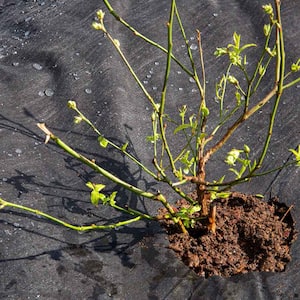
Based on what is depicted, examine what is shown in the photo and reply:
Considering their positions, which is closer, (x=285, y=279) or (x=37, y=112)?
(x=285, y=279)

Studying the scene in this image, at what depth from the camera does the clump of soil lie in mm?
1405

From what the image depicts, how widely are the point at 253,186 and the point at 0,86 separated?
928mm

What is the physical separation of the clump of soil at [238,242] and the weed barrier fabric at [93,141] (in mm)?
28

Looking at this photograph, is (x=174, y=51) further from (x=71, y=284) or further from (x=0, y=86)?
(x=71, y=284)

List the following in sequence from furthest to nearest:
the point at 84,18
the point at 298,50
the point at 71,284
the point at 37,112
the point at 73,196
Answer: the point at 84,18
the point at 298,50
the point at 37,112
the point at 73,196
the point at 71,284

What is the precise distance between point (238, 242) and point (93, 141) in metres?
0.55

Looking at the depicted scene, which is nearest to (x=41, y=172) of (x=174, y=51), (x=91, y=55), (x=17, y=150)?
(x=17, y=150)

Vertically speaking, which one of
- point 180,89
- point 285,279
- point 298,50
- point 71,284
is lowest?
point 71,284

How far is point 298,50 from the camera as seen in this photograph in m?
1.95

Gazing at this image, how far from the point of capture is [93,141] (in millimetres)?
1697

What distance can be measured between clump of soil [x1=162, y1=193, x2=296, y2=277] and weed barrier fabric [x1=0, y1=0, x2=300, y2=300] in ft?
0.09

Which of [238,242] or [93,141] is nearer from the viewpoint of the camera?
[238,242]

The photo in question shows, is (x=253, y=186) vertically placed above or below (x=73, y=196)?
above

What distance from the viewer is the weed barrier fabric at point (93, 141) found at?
54.0 inches
